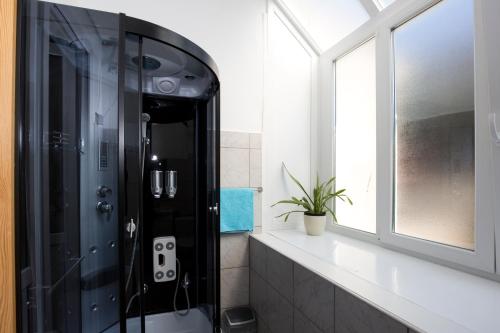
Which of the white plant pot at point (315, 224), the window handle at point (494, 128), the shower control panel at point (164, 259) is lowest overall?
the shower control panel at point (164, 259)

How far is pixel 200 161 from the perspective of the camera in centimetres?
151

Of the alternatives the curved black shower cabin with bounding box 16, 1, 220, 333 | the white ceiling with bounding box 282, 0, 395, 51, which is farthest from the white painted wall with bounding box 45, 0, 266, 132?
the curved black shower cabin with bounding box 16, 1, 220, 333

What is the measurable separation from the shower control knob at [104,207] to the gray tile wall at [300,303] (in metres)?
0.81

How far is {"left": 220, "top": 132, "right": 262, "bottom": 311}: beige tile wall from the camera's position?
1.72 meters

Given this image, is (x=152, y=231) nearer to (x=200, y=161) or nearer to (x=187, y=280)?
(x=187, y=280)

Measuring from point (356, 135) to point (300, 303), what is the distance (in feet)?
3.60

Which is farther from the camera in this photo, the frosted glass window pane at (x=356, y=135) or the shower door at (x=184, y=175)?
the frosted glass window pane at (x=356, y=135)

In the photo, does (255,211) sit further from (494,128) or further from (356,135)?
(494,128)

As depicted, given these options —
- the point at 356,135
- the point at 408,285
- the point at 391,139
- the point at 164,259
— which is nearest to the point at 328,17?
the point at 356,135

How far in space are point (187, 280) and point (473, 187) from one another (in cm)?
151

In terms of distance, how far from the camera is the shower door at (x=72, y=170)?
0.80 metres

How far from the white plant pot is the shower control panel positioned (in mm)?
853

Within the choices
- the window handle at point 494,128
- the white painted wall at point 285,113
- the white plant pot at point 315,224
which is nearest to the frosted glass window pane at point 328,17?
the white painted wall at point 285,113

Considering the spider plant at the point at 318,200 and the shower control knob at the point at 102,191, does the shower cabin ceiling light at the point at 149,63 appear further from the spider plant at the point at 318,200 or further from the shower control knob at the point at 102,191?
the spider plant at the point at 318,200
